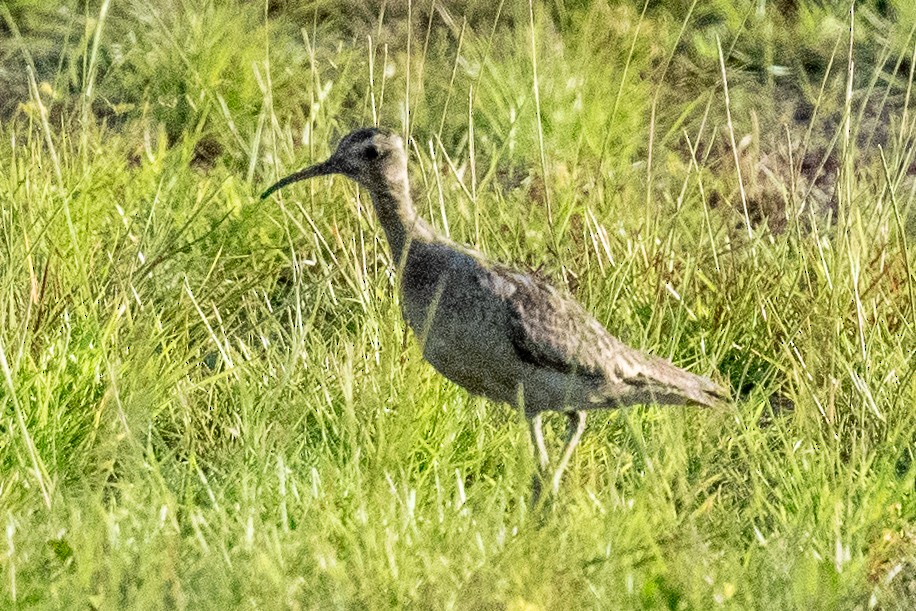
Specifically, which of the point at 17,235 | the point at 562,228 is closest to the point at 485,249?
the point at 562,228

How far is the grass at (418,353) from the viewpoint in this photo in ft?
10.3

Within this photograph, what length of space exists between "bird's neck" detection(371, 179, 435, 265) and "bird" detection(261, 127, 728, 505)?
0.37 feet

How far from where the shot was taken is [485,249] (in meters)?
5.06

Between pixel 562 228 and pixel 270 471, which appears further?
pixel 562 228

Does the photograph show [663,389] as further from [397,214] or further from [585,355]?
[397,214]

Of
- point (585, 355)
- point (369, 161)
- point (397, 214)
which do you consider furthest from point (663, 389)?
point (369, 161)

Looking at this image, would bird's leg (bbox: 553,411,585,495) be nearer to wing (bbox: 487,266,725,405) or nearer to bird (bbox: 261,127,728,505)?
bird (bbox: 261,127,728,505)

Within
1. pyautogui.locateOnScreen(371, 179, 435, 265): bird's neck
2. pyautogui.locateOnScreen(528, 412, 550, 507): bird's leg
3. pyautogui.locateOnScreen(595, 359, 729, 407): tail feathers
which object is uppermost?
pyautogui.locateOnScreen(371, 179, 435, 265): bird's neck

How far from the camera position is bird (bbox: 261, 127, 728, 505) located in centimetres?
414

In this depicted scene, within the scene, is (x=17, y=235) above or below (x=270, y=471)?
above

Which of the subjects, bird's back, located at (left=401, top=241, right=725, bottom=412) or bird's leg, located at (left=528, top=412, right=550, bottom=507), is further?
bird's leg, located at (left=528, top=412, right=550, bottom=507)

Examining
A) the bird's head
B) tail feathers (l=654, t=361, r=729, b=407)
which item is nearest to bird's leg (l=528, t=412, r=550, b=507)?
tail feathers (l=654, t=361, r=729, b=407)

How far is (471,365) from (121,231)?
62.3 inches

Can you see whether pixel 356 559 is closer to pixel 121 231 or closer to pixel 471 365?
pixel 471 365
